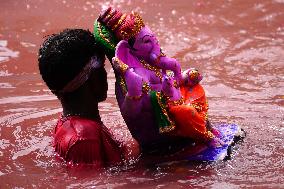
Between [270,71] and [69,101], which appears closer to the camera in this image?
[69,101]

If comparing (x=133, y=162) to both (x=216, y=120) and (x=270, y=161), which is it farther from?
(x=216, y=120)

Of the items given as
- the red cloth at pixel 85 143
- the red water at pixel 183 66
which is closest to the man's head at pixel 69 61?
the red cloth at pixel 85 143

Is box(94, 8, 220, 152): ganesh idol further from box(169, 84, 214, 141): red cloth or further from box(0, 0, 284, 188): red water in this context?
box(0, 0, 284, 188): red water

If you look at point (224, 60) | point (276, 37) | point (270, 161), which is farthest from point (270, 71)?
point (270, 161)

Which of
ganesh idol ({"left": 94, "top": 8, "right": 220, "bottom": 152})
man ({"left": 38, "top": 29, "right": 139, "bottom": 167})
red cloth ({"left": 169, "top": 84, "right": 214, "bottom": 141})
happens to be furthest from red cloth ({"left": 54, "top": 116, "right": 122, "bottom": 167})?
red cloth ({"left": 169, "top": 84, "right": 214, "bottom": 141})

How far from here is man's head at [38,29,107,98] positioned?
2.91m

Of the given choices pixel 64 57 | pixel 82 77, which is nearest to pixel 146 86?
pixel 82 77

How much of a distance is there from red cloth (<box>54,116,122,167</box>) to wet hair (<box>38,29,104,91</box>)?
232mm

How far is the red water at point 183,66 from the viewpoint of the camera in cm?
301

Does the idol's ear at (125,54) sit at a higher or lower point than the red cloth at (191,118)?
higher

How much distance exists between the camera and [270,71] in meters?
5.26

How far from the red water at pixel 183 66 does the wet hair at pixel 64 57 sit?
53 cm

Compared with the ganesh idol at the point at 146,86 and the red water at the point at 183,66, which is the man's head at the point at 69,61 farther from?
the red water at the point at 183,66

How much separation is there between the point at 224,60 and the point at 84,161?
9.98 ft
